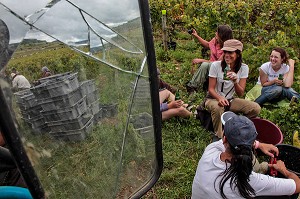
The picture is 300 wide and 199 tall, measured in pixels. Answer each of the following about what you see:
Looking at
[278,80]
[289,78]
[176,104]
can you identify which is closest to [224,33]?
[278,80]

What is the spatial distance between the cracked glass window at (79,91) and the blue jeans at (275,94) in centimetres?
366

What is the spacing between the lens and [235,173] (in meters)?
2.11

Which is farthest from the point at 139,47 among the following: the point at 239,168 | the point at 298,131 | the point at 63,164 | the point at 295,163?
the point at 298,131

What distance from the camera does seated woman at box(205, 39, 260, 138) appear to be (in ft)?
12.4

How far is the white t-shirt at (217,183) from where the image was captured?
7.13 feet

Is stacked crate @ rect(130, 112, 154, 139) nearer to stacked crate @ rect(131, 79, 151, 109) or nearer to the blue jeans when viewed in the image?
stacked crate @ rect(131, 79, 151, 109)

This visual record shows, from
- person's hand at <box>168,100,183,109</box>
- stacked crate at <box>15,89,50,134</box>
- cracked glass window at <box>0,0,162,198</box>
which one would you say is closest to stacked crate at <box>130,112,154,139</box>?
cracked glass window at <box>0,0,162,198</box>

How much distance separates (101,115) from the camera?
1062 mm

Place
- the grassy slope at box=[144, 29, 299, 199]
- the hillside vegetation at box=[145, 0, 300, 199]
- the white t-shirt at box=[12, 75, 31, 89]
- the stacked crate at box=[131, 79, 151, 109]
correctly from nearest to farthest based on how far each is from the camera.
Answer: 1. the white t-shirt at box=[12, 75, 31, 89]
2. the stacked crate at box=[131, 79, 151, 109]
3. the grassy slope at box=[144, 29, 299, 199]
4. the hillside vegetation at box=[145, 0, 300, 199]

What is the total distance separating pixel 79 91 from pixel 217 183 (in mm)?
1498

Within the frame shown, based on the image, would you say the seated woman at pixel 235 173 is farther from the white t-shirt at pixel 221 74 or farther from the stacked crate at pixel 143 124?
the white t-shirt at pixel 221 74

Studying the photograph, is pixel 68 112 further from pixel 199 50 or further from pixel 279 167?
pixel 199 50

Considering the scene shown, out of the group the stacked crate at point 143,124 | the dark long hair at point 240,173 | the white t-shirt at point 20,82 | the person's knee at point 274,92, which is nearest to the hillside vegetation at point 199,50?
the person's knee at point 274,92

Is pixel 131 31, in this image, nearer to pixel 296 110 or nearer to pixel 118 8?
pixel 118 8
